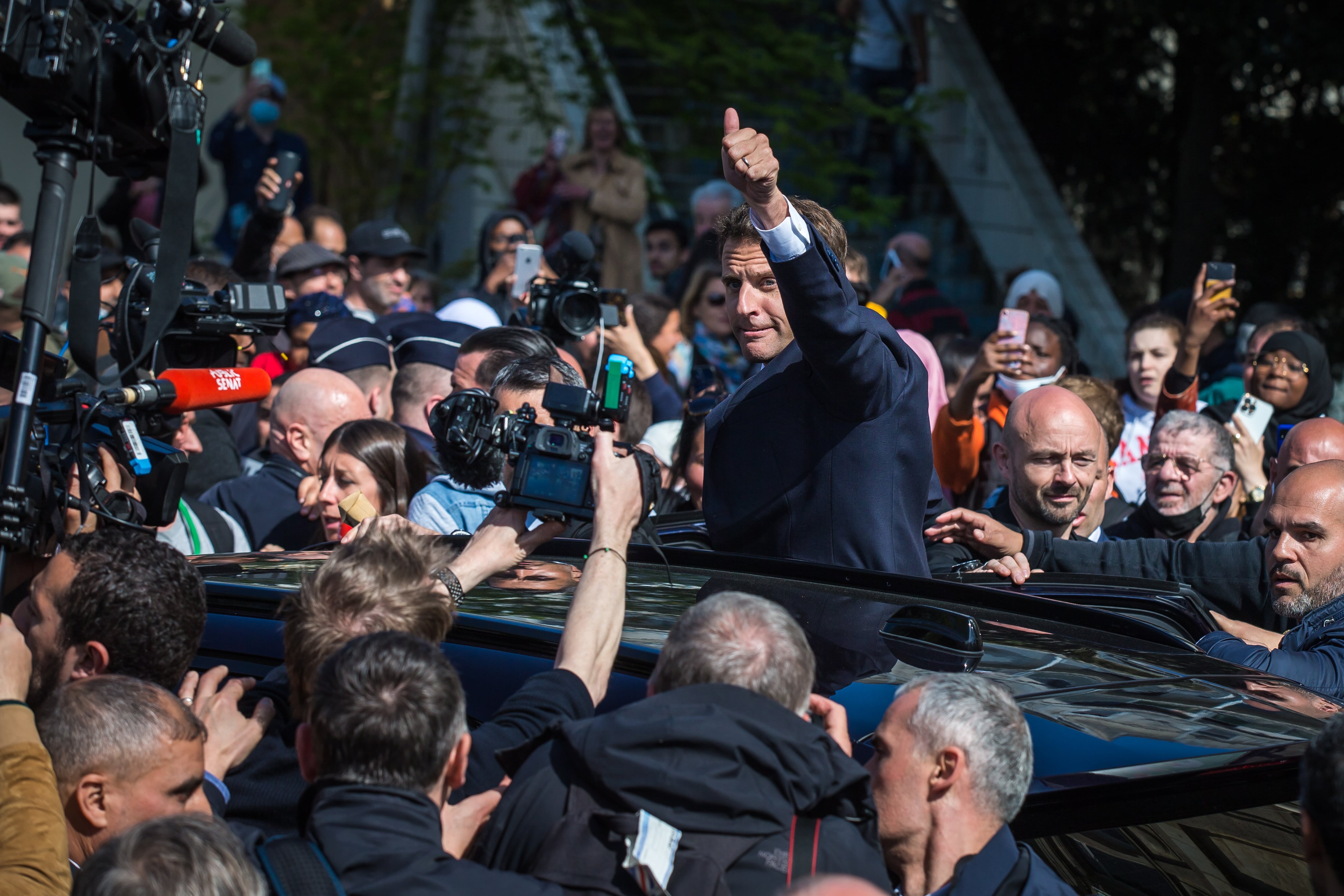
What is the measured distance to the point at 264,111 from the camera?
8.95m

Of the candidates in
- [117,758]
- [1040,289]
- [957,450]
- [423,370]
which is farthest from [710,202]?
A: [117,758]

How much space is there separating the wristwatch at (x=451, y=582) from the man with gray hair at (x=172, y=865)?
1008 mm

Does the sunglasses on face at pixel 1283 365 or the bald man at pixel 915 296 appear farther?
the bald man at pixel 915 296

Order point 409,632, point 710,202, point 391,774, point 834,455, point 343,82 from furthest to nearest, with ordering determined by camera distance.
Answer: point 343,82
point 710,202
point 834,455
point 409,632
point 391,774

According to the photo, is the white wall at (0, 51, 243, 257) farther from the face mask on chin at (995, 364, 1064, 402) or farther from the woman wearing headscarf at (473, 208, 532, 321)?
the face mask on chin at (995, 364, 1064, 402)

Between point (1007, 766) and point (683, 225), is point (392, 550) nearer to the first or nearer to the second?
point (1007, 766)

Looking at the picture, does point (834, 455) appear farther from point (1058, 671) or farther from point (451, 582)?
point (451, 582)

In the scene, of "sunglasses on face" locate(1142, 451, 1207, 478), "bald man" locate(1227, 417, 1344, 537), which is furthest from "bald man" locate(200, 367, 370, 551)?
"bald man" locate(1227, 417, 1344, 537)

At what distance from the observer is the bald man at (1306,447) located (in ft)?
15.5

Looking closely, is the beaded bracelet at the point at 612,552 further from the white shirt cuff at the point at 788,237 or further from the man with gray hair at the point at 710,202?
the man with gray hair at the point at 710,202

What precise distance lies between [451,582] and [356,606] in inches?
14.7

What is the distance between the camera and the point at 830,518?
3250mm

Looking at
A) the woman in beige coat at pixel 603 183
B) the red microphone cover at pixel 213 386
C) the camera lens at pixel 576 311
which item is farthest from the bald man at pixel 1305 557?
the woman in beige coat at pixel 603 183

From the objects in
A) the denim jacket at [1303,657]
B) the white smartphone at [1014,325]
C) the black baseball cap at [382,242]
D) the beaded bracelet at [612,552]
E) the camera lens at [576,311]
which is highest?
the camera lens at [576,311]
